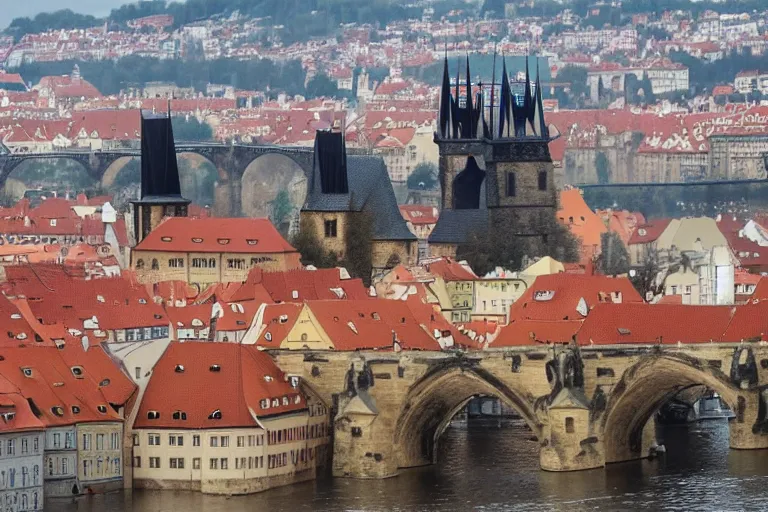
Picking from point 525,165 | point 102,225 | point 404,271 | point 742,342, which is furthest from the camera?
point 102,225

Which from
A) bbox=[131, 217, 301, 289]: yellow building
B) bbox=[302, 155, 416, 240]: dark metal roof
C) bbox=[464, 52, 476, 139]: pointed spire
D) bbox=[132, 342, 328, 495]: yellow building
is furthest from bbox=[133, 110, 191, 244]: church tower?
bbox=[132, 342, 328, 495]: yellow building

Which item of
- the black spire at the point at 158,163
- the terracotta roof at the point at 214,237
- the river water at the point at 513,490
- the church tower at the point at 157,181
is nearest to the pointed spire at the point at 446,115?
the church tower at the point at 157,181

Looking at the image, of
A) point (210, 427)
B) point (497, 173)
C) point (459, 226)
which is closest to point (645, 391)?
point (210, 427)

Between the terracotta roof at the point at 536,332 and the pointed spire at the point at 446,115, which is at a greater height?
the pointed spire at the point at 446,115

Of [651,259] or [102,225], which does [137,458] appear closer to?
[651,259]

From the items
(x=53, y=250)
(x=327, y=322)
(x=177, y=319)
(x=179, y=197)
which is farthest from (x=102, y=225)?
(x=327, y=322)

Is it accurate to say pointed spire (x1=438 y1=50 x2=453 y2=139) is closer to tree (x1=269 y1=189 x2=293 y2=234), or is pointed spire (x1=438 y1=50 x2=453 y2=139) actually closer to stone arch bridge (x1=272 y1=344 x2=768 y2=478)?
tree (x1=269 y1=189 x2=293 y2=234)

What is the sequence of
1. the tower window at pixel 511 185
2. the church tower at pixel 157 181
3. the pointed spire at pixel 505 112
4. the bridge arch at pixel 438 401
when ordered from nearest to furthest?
the bridge arch at pixel 438 401
the church tower at pixel 157 181
the tower window at pixel 511 185
the pointed spire at pixel 505 112

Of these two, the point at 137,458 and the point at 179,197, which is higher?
the point at 179,197

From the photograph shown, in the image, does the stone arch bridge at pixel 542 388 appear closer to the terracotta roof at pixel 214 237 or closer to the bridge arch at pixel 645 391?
the bridge arch at pixel 645 391
